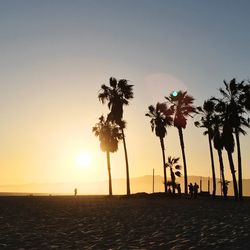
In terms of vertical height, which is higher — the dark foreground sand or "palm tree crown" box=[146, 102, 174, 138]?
"palm tree crown" box=[146, 102, 174, 138]

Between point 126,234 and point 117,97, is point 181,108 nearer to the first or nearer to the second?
point 117,97

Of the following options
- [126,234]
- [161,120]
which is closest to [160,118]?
[161,120]

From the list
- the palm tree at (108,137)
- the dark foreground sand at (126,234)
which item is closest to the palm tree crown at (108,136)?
the palm tree at (108,137)

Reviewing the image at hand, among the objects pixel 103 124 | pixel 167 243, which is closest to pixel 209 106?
pixel 103 124

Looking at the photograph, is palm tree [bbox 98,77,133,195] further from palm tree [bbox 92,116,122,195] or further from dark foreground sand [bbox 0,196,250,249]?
dark foreground sand [bbox 0,196,250,249]

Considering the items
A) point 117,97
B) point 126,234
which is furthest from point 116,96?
point 126,234

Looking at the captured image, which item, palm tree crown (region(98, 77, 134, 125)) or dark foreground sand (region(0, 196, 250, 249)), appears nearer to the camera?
dark foreground sand (region(0, 196, 250, 249))

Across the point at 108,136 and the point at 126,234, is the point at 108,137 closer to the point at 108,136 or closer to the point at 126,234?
the point at 108,136

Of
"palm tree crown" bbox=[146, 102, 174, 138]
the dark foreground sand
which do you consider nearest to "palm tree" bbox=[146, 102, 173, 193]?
"palm tree crown" bbox=[146, 102, 174, 138]

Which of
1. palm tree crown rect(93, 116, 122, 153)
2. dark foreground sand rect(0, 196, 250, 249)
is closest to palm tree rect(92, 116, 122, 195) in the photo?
palm tree crown rect(93, 116, 122, 153)

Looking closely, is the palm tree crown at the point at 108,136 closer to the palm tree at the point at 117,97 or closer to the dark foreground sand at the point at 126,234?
the palm tree at the point at 117,97

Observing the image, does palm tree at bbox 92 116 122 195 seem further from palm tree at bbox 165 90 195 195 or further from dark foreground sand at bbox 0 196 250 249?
dark foreground sand at bbox 0 196 250 249

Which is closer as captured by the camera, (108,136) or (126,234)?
(126,234)

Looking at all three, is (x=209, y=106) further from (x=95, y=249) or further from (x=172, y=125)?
(x=95, y=249)
